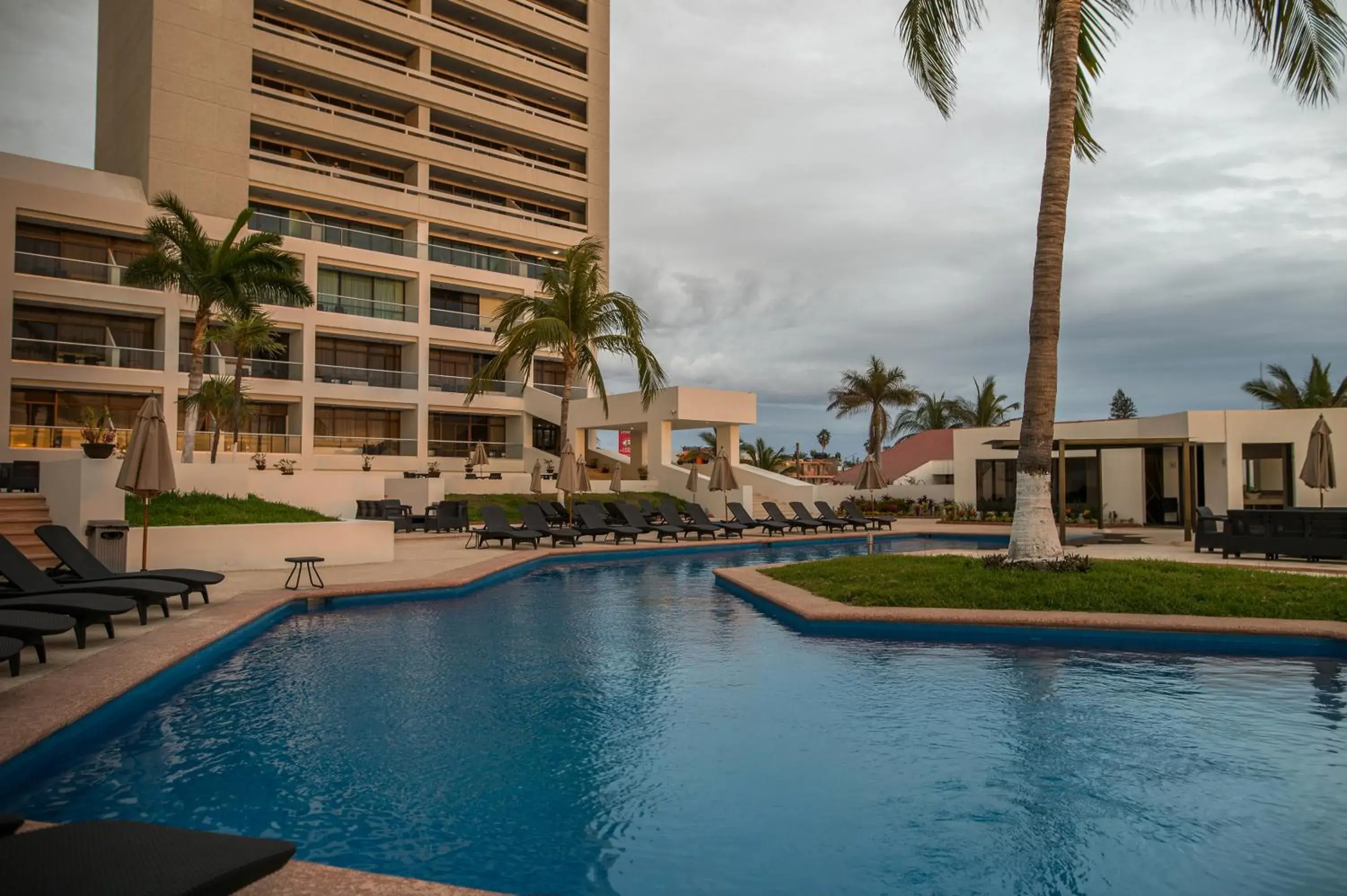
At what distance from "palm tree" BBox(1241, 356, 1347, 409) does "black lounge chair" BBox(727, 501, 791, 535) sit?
20728 millimetres

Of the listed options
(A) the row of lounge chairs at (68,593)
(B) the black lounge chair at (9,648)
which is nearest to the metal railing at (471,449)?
(A) the row of lounge chairs at (68,593)

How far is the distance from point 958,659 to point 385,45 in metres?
39.2

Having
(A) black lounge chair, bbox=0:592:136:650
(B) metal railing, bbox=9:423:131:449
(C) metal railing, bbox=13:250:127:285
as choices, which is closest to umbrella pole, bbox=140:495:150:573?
(A) black lounge chair, bbox=0:592:136:650

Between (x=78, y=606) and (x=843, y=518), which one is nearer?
(x=78, y=606)

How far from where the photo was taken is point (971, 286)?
85.3 ft

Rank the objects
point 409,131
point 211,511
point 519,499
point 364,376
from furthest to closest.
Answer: point 409,131
point 364,376
point 519,499
point 211,511

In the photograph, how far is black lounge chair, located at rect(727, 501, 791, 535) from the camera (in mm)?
23156

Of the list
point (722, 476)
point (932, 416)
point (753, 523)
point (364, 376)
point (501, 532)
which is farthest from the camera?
point (932, 416)

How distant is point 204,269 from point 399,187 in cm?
1903

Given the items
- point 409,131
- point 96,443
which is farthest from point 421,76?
point 96,443

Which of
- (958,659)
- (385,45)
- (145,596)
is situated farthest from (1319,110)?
(385,45)

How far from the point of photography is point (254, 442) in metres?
29.9

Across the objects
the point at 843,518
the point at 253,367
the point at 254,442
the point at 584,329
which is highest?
the point at 584,329

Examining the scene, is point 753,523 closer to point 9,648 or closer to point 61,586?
point 61,586
